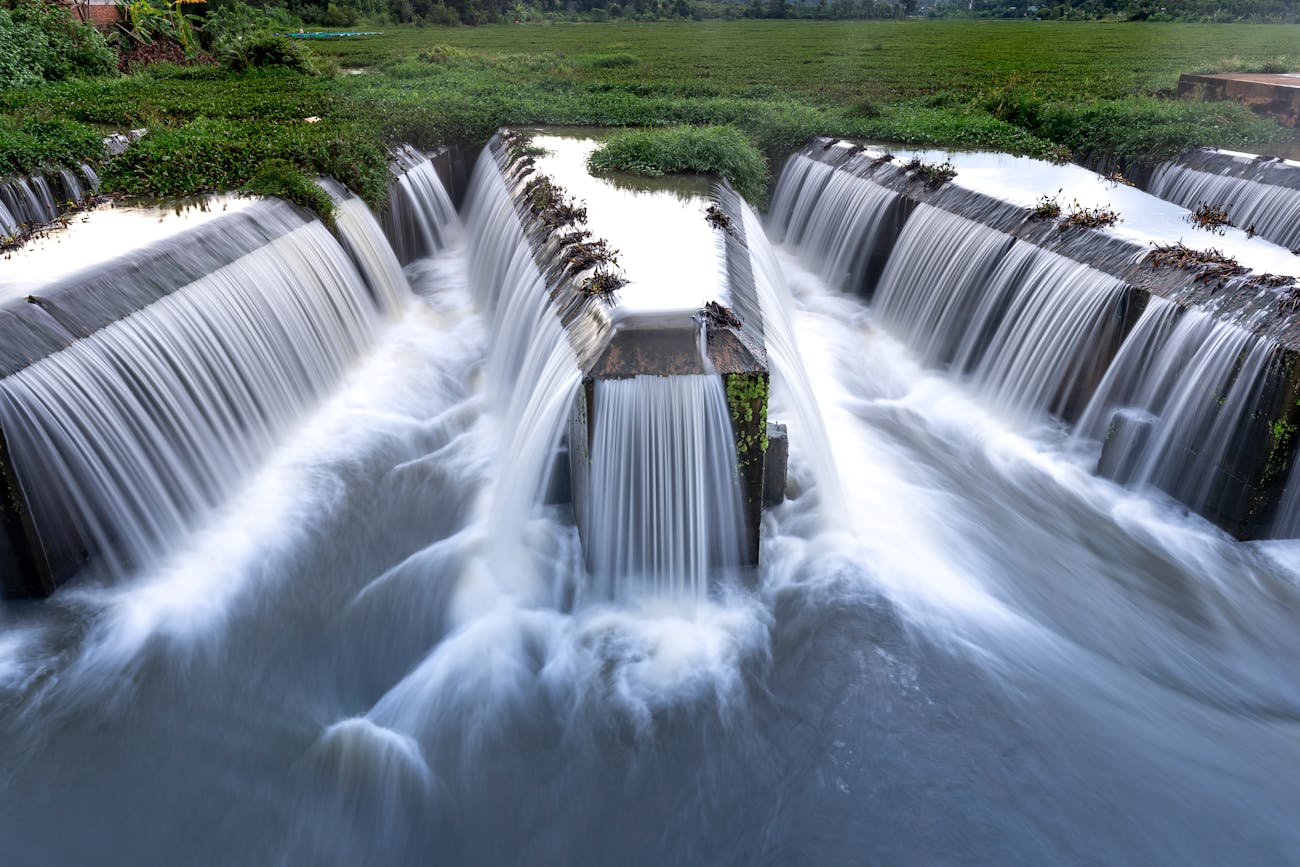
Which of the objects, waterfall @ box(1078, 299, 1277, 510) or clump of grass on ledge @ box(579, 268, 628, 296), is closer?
waterfall @ box(1078, 299, 1277, 510)

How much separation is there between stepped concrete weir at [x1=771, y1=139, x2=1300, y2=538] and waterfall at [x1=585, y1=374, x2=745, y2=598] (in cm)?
525

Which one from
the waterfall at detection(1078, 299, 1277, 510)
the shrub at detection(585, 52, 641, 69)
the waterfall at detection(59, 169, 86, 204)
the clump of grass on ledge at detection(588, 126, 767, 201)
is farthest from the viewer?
the shrub at detection(585, 52, 641, 69)

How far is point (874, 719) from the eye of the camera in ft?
23.3

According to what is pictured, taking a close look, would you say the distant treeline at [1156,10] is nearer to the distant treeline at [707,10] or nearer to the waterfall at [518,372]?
the distant treeline at [707,10]

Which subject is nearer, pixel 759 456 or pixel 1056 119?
pixel 759 456

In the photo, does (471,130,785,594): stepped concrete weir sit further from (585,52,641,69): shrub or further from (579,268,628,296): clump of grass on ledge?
(585,52,641,69): shrub

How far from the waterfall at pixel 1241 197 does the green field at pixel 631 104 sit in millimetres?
1065

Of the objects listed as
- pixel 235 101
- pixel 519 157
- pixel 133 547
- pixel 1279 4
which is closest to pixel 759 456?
pixel 133 547

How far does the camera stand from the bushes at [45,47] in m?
23.8

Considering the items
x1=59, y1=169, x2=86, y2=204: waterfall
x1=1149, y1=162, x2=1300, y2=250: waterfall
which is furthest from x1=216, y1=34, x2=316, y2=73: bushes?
x1=1149, y1=162, x2=1300, y2=250: waterfall

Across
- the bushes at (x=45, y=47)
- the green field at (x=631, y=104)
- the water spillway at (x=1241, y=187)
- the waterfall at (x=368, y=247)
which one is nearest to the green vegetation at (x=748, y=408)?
the waterfall at (x=368, y=247)

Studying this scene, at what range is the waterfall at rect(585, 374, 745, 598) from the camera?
7.84 meters

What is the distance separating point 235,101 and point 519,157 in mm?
9366

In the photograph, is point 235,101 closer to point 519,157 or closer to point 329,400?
point 519,157
